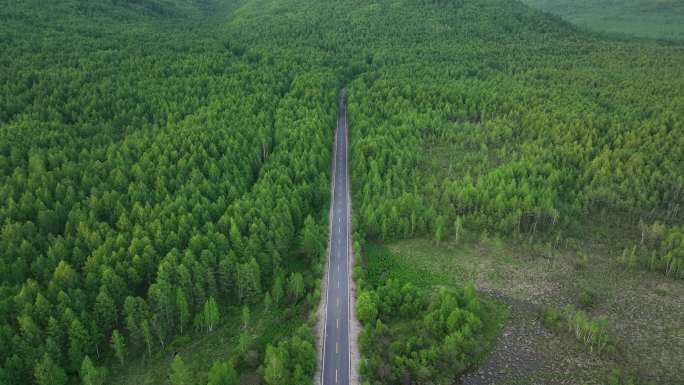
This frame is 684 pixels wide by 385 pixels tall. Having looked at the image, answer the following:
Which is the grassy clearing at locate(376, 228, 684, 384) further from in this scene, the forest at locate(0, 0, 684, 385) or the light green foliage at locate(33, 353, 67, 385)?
the light green foliage at locate(33, 353, 67, 385)

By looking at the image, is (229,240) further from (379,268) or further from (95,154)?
(95,154)

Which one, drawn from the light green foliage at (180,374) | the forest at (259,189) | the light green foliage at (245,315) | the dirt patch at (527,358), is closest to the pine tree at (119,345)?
the forest at (259,189)

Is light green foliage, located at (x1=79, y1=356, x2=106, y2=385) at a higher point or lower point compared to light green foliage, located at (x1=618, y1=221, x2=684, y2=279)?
lower

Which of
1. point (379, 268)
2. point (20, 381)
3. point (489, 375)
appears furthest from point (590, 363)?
point (20, 381)

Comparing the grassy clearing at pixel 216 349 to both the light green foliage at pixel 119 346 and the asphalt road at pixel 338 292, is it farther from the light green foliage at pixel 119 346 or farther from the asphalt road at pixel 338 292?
the asphalt road at pixel 338 292

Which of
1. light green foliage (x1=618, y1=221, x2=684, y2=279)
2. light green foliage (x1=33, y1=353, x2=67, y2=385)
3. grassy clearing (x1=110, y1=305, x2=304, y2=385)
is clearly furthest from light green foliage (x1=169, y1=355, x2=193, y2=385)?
light green foliage (x1=618, y1=221, x2=684, y2=279)

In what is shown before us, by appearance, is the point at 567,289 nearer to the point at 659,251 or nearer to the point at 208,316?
the point at 659,251
